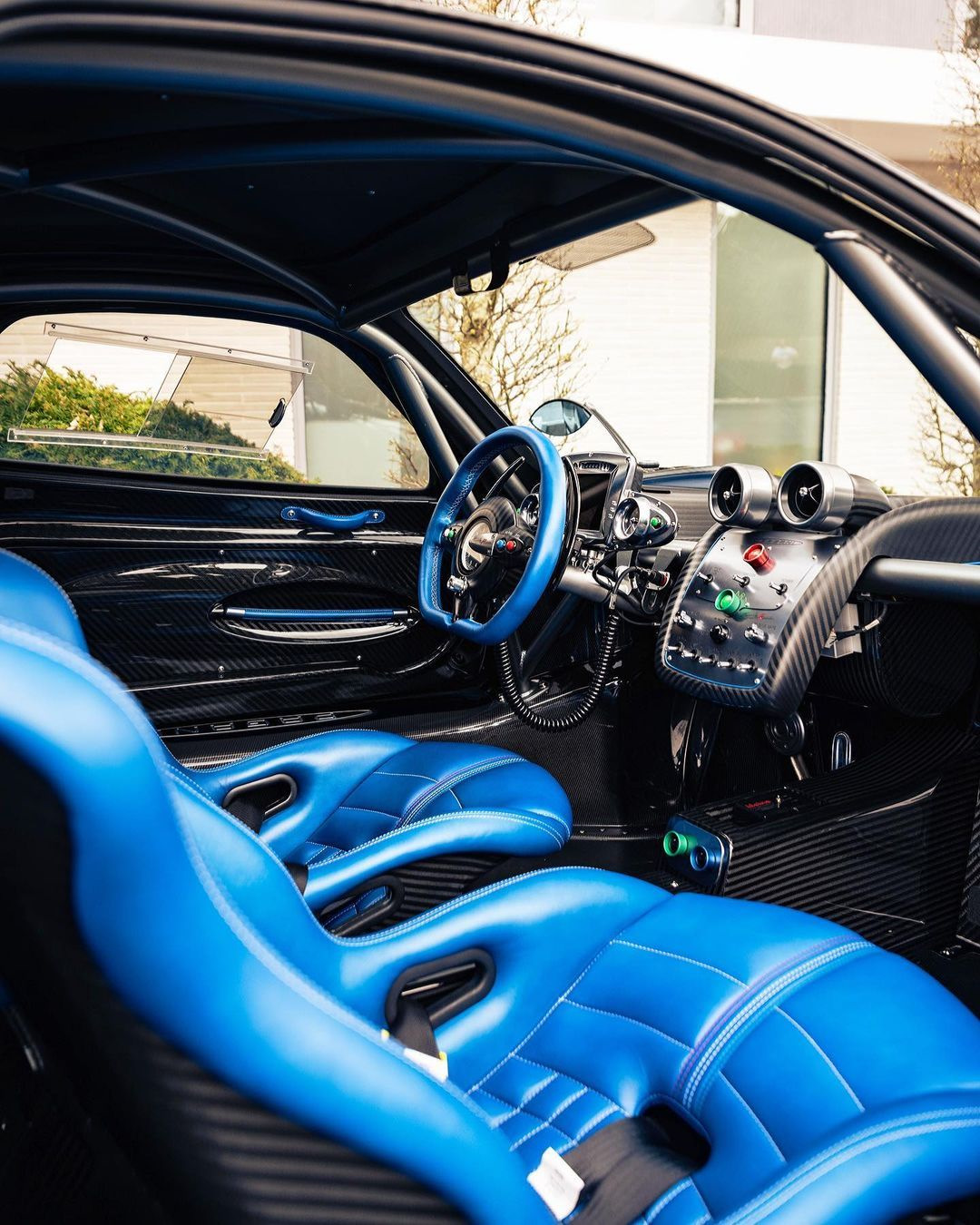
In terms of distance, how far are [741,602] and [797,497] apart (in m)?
0.22

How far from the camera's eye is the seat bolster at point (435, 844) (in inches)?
66.7

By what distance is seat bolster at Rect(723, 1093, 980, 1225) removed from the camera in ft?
2.97

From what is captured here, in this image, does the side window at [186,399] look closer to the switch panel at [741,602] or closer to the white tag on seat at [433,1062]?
the switch panel at [741,602]

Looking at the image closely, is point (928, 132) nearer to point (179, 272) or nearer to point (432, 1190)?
point (179, 272)

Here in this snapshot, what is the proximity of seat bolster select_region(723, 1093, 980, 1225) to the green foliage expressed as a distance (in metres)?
2.14

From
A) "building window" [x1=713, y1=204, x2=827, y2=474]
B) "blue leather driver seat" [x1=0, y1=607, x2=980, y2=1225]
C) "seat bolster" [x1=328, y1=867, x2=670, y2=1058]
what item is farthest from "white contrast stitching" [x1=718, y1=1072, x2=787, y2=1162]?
"building window" [x1=713, y1=204, x2=827, y2=474]

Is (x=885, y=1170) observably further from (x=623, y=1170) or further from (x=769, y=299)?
(x=769, y=299)

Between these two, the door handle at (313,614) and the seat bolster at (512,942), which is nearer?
the seat bolster at (512,942)

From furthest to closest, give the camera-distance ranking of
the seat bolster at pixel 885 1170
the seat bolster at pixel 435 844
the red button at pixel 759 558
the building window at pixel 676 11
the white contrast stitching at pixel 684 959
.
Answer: the building window at pixel 676 11, the red button at pixel 759 558, the seat bolster at pixel 435 844, the white contrast stitching at pixel 684 959, the seat bolster at pixel 885 1170

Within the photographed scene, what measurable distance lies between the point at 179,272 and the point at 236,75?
1.57 metres

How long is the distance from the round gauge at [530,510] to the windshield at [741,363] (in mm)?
5572

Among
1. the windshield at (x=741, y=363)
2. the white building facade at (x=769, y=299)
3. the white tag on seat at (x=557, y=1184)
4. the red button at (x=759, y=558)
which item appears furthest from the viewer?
the windshield at (x=741, y=363)

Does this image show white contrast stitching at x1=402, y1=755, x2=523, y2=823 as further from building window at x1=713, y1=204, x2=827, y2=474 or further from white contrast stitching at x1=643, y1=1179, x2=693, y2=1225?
building window at x1=713, y1=204, x2=827, y2=474

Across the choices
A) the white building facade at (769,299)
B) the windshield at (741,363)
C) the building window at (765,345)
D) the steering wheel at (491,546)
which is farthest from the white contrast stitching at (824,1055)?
the building window at (765,345)
